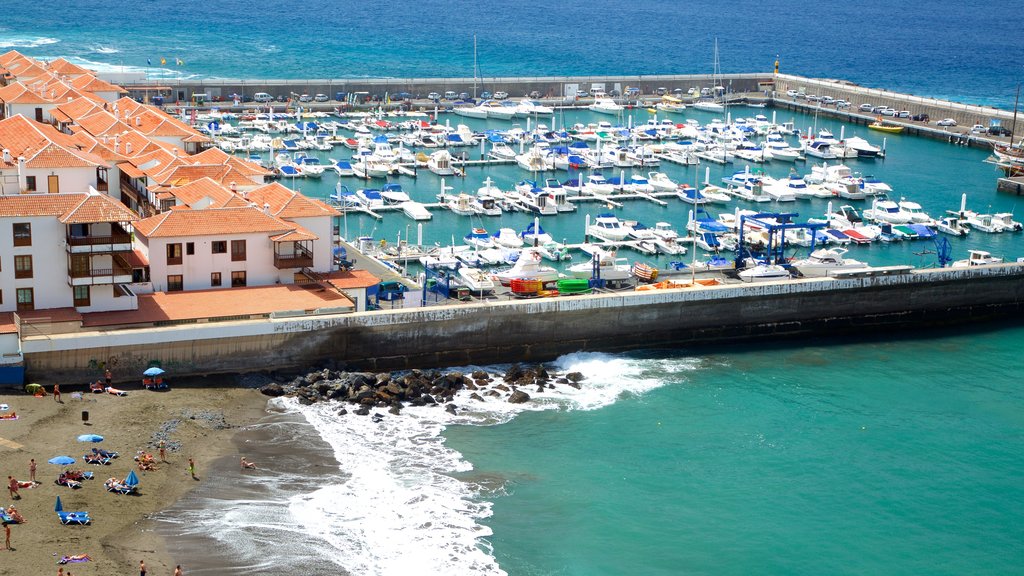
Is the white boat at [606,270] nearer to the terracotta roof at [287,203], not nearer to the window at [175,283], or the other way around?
the terracotta roof at [287,203]

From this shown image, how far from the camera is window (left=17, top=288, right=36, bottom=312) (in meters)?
54.4

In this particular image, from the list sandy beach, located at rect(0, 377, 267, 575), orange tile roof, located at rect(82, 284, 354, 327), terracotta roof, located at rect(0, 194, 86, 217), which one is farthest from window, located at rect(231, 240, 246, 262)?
terracotta roof, located at rect(0, 194, 86, 217)

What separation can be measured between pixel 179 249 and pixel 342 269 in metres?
8.50

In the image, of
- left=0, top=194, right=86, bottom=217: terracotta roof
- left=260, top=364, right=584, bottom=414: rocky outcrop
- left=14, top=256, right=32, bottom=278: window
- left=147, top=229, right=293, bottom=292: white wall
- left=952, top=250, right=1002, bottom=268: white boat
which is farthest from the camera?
left=952, top=250, right=1002, bottom=268: white boat

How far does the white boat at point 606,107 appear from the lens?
133 meters

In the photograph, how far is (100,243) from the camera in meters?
54.2

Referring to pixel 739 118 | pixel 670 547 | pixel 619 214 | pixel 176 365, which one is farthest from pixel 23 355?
pixel 739 118

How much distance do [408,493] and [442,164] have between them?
5716 centimetres

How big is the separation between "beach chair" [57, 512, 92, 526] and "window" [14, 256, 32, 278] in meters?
16.5

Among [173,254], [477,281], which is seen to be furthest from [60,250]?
[477,281]

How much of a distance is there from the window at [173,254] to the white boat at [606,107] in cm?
7965

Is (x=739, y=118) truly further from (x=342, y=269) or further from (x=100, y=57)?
(x=100, y=57)

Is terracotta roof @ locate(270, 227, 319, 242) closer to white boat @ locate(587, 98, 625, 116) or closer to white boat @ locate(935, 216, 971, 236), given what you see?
white boat @ locate(935, 216, 971, 236)

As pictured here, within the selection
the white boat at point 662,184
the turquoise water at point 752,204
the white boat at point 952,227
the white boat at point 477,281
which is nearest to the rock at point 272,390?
the white boat at point 477,281
